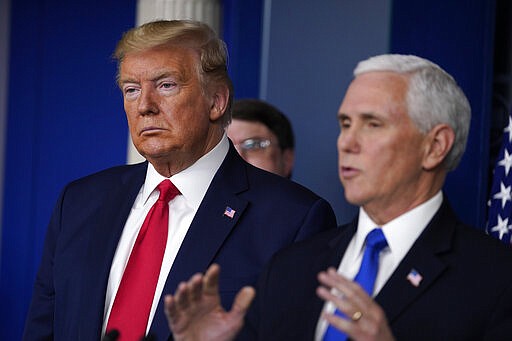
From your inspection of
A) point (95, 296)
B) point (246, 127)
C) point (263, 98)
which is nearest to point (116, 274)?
point (95, 296)

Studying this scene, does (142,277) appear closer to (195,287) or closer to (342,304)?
(195,287)

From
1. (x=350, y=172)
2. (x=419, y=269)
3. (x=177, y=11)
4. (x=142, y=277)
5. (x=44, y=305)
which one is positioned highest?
(x=177, y=11)

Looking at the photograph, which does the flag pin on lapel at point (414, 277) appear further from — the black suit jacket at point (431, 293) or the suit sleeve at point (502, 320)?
the suit sleeve at point (502, 320)

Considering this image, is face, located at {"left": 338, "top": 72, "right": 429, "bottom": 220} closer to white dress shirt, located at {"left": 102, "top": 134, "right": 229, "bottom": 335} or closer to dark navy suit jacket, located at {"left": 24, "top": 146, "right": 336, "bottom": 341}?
dark navy suit jacket, located at {"left": 24, "top": 146, "right": 336, "bottom": 341}

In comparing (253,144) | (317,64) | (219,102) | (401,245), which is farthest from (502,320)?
(317,64)

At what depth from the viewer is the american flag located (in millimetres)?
4352

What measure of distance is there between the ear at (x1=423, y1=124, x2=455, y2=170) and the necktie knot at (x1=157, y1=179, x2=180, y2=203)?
3.02 feet

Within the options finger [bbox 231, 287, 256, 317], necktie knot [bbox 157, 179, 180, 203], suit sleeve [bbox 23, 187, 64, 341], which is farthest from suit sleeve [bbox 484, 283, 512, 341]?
suit sleeve [bbox 23, 187, 64, 341]

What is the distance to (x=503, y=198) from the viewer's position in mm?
4414

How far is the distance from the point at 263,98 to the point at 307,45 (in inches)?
12.8

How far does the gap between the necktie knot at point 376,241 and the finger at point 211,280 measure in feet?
1.34

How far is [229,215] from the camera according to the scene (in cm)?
317

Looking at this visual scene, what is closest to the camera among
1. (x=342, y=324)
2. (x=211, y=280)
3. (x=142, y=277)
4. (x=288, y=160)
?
(x=342, y=324)

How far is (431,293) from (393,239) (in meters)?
0.16
